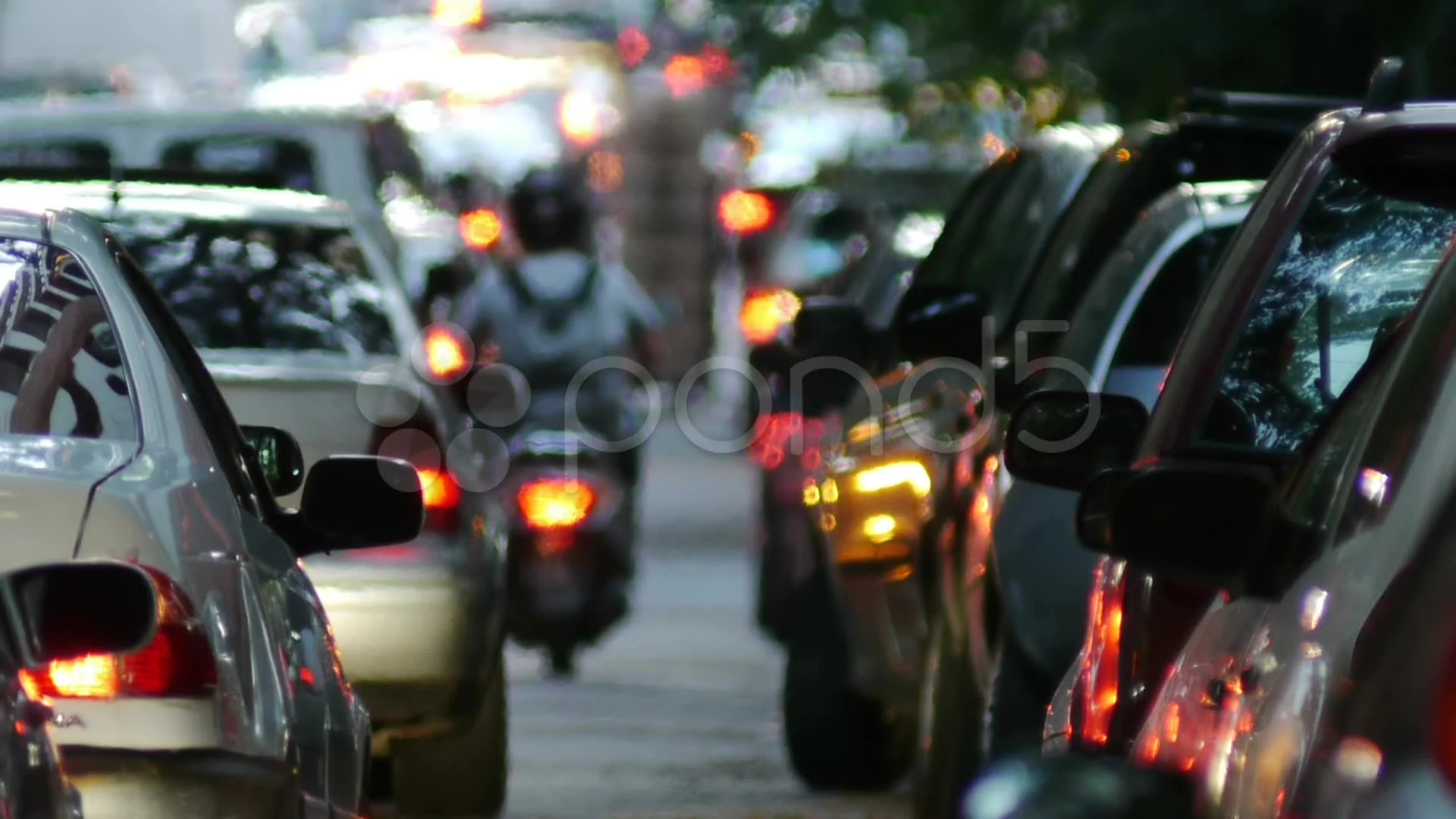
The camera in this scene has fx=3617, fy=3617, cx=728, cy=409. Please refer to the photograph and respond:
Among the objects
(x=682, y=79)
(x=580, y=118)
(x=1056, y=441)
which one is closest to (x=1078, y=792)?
(x=1056, y=441)

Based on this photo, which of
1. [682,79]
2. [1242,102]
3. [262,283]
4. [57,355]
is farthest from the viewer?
[682,79]

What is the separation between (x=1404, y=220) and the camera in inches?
212

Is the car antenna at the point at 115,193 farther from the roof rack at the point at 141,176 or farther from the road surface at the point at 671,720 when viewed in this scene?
the road surface at the point at 671,720

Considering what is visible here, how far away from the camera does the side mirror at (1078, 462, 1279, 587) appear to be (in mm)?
3988

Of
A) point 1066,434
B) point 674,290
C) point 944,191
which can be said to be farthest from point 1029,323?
point 674,290

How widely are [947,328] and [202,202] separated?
1.94 meters

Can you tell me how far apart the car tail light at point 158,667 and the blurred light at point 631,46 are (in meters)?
23.5

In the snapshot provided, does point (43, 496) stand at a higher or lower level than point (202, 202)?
higher

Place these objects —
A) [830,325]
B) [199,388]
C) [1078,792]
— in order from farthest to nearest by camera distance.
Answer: [830,325]
[199,388]
[1078,792]

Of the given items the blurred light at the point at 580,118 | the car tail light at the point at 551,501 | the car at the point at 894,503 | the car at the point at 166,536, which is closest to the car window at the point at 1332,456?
the car at the point at 166,536

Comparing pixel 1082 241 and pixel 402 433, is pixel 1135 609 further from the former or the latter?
pixel 402 433

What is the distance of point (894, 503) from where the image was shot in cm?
891

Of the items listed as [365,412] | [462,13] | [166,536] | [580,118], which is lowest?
[580,118]

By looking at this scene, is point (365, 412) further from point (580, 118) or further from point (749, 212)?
point (580, 118)
